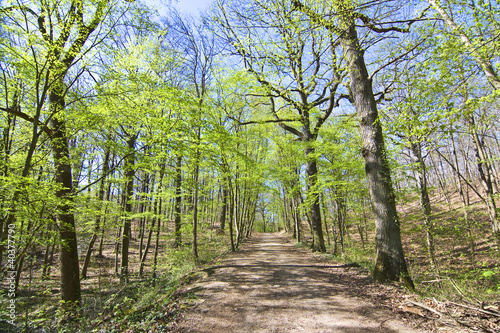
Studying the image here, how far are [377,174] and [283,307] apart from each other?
370 centimetres

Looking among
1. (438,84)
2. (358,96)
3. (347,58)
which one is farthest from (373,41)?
(438,84)

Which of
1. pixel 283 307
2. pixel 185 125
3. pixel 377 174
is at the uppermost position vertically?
pixel 185 125

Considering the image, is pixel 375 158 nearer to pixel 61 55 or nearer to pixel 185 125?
pixel 185 125

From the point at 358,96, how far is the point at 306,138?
513 cm

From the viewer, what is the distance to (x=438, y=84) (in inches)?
147

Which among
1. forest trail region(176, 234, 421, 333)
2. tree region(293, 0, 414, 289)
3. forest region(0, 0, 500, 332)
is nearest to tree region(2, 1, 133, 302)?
forest region(0, 0, 500, 332)

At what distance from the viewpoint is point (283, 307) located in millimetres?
3900

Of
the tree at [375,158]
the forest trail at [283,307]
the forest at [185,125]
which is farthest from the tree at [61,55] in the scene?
the tree at [375,158]

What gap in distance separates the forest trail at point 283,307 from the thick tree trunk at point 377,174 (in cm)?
106

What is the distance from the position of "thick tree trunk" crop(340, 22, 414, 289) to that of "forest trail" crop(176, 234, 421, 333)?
1.06 meters

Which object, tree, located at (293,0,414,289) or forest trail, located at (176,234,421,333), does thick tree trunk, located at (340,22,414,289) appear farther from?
forest trail, located at (176,234,421,333)

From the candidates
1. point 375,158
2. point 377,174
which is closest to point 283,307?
point 377,174

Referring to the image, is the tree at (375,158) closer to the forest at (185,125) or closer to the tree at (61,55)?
the forest at (185,125)

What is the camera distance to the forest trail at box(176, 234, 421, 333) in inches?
126
